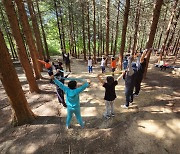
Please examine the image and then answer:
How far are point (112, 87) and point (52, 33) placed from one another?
37794 millimetres

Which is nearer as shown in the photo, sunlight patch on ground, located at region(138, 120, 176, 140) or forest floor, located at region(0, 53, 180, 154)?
forest floor, located at region(0, 53, 180, 154)

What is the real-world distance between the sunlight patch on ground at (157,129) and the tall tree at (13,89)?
4.80 metres

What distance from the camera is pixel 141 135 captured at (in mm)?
5895

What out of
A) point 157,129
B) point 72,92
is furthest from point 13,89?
point 157,129

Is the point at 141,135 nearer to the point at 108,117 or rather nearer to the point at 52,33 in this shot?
the point at 108,117

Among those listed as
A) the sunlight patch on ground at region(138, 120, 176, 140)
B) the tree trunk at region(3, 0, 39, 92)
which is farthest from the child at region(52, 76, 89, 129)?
the tree trunk at region(3, 0, 39, 92)

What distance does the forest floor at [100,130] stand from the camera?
5.45 m

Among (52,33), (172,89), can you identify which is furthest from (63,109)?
(52,33)

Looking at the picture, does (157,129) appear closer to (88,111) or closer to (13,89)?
(88,111)

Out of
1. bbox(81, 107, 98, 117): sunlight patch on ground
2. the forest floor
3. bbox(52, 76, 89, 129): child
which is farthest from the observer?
bbox(81, 107, 98, 117): sunlight patch on ground

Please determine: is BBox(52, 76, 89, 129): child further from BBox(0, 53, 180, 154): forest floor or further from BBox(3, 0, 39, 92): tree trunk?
BBox(3, 0, 39, 92): tree trunk

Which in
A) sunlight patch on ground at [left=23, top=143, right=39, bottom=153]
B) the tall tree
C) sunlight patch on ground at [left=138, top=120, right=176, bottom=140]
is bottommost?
sunlight patch on ground at [left=23, top=143, right=39, bottom=153]

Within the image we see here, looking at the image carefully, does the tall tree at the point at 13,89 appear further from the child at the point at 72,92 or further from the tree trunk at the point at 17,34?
the tree trunk at the point at 17,34

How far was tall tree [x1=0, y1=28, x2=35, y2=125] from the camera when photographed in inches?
228
